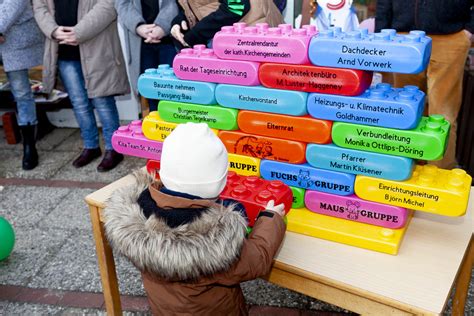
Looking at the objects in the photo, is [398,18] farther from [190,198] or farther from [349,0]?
[190,198]

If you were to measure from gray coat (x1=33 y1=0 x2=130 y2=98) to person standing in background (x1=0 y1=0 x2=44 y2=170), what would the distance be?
182 mm

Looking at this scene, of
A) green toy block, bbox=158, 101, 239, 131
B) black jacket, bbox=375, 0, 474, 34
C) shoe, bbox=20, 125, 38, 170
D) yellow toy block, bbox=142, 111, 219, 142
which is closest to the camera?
green toy block, bbox=158, 101, 239, 131

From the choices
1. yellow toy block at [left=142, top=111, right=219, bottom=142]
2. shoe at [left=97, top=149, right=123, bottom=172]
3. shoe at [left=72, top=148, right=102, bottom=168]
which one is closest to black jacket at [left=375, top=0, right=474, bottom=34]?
yellow toy block at [left=142, top=111, right=219, bottom=142]

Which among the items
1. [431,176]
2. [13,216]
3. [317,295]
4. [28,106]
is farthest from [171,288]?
[28,106]

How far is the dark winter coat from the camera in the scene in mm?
1321

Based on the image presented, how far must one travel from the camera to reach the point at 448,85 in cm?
327

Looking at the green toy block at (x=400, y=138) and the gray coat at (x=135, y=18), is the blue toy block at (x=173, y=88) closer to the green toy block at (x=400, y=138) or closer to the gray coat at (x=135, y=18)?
the green toy block at (x=400, y=138)

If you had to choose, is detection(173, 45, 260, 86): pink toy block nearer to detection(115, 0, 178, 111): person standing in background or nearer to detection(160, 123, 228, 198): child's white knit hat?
detection(160, 123, 228, 198): child's white knit hat

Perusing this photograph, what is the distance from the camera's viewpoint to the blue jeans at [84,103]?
3982mm

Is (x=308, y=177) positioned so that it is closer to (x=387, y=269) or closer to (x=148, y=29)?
(x=387, y=269)

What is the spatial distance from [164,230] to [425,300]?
74cm

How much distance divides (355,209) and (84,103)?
310 cm

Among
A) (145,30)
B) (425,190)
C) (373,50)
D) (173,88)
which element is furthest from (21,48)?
(425,190)

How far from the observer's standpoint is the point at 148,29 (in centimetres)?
357
